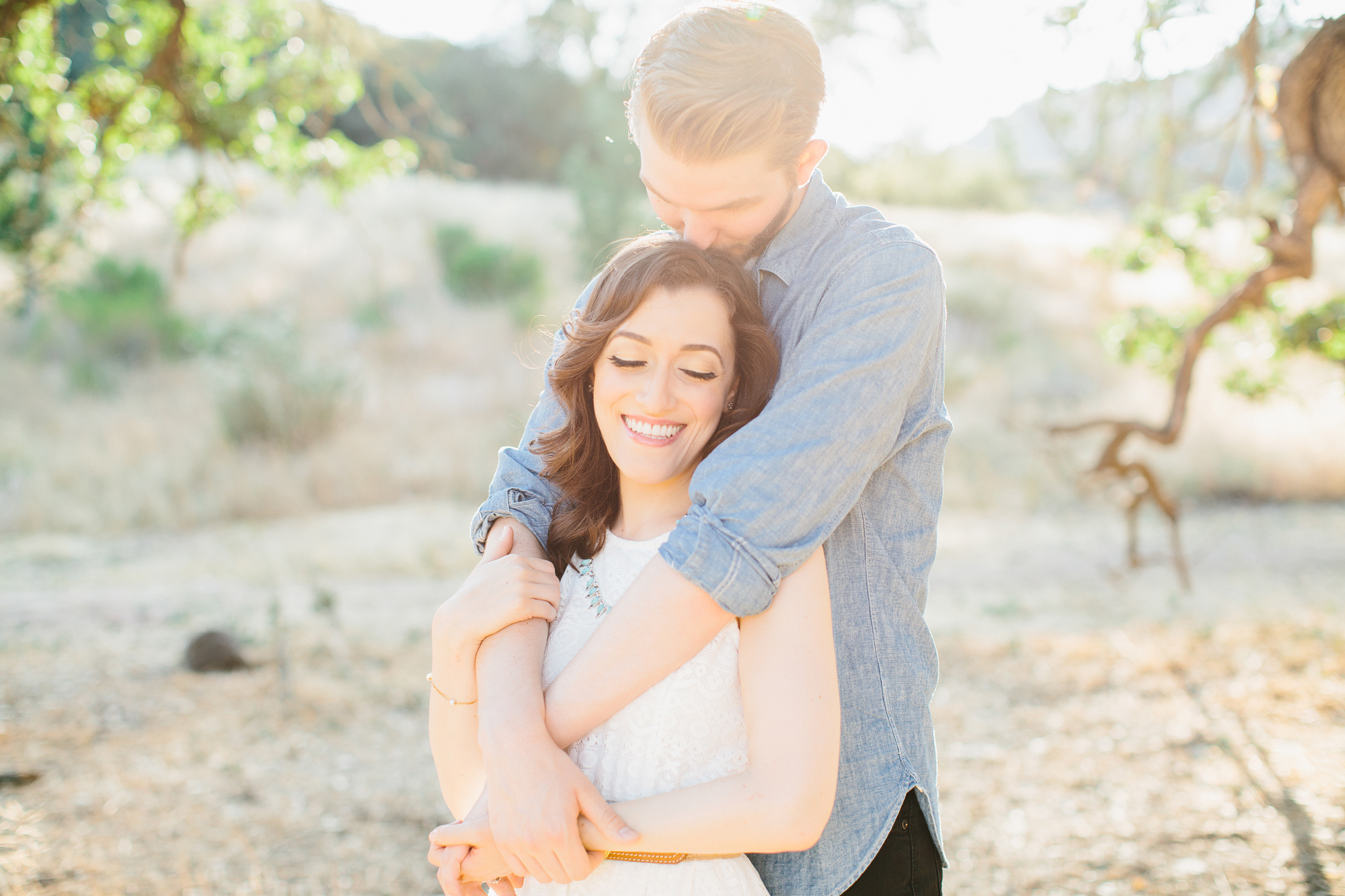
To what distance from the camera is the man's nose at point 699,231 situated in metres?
1.70

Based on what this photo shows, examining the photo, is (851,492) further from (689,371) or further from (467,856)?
(467,856)

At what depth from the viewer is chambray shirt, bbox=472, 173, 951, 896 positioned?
1.34 m

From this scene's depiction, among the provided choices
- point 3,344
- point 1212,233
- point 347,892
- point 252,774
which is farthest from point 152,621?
point 3,344

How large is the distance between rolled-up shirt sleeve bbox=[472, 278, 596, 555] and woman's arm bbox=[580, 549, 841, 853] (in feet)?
1.84

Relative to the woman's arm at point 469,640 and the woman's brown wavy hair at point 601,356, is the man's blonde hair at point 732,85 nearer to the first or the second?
the woman's brown wavy hair at point 601,356

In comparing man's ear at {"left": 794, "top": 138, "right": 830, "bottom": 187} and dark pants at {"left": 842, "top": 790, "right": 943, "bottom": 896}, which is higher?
man's ear at {"left": 794, "top": 138, "right": 830, "bottom": 187}

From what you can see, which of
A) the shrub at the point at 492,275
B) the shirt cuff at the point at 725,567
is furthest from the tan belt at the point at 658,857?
the shrub at the point at 492,275

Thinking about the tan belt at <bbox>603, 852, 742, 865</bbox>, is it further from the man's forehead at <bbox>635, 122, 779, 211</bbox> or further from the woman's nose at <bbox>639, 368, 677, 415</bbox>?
the man's forehead at <bbox>635, 122, 779, 211</bbox>

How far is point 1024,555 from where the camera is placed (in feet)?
27.1

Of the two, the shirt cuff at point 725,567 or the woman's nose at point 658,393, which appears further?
the woman's nose at point 658,393

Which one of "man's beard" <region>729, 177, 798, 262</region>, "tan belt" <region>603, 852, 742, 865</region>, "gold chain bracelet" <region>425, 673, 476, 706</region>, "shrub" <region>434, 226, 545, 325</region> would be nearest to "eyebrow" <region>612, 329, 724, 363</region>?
"man's beard" <region>729, 177, 798, 262</region>

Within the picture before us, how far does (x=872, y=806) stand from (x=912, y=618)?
312mm

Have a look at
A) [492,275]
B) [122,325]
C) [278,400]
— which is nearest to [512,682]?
[278,400]

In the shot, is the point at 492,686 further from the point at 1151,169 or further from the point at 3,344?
the point at 3,344
